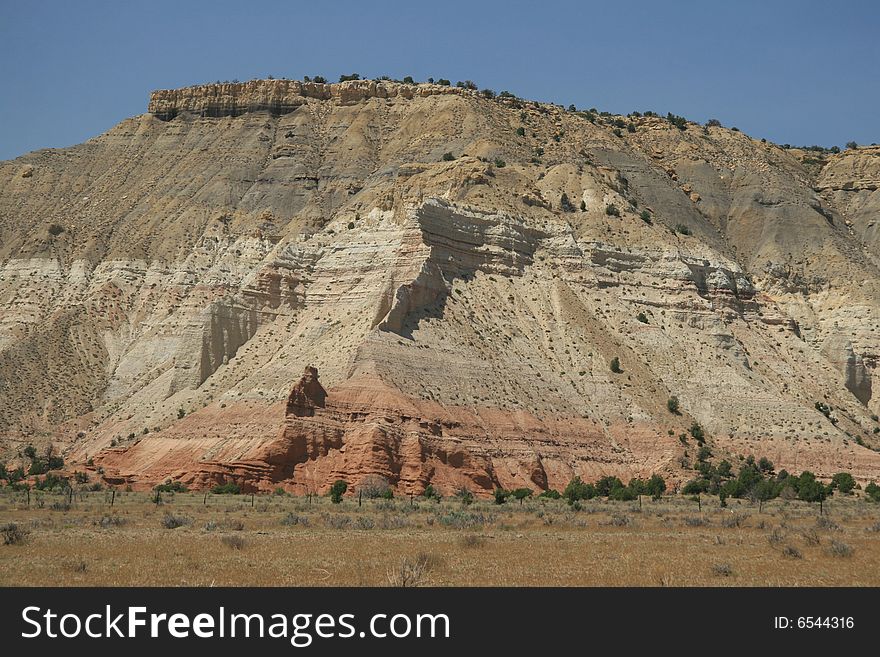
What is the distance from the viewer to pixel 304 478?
63.3 m

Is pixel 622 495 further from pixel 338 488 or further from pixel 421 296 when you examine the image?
pixel 421 296

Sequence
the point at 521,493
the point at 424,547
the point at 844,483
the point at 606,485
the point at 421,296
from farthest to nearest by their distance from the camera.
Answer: the point at 421,296 → the point at 844,483 → the point at 606,485 → the point at 521,493 → the point at 424,547

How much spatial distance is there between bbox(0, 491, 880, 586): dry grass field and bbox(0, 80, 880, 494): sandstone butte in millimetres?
19784

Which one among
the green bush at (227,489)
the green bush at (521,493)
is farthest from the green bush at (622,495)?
the green bush at (227,489)

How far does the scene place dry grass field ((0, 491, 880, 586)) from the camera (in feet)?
82.5

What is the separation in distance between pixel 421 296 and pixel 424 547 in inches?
1924

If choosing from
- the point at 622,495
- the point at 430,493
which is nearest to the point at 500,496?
the point at 430,493

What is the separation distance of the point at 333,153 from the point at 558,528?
82.2 meters

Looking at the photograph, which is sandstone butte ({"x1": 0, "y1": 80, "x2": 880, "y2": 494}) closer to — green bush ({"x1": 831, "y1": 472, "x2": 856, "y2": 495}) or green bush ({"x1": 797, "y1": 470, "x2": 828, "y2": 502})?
green bush ({"x1": 831, "y1": 472, "x2": 856, "y2": 495})

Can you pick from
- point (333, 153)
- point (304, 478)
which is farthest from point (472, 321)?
point (333, 153)

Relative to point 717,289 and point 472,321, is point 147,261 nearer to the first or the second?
point 472,321

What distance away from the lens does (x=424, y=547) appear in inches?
1229

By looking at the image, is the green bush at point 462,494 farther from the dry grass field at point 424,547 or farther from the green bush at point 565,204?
the green bush at point 565,204

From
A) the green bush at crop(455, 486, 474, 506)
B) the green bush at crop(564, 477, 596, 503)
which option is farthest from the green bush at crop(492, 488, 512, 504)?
the green bush at crop(564, 477, 596, 503)
